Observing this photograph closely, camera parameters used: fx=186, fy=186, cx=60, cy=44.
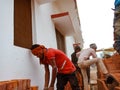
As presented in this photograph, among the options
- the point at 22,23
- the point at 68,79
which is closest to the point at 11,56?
the point at 22,23

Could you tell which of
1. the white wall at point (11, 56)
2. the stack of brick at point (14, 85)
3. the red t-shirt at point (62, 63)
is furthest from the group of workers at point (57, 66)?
the stack of brick at point (14, 85)

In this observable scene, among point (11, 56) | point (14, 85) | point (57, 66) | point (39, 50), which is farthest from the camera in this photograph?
point (57, 66)

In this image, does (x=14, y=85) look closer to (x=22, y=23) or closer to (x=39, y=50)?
(x=39, y=50)

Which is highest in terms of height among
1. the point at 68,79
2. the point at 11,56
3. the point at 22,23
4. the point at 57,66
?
the point at 22,23

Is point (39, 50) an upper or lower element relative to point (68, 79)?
upper

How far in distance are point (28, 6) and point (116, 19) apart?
167 cm

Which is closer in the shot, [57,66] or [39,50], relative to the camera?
[39,50]

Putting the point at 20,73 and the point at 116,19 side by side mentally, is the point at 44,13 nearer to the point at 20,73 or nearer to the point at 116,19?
the point at 20,73

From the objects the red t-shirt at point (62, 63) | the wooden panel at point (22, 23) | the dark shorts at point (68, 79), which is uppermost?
the wooden panel at point (22, 23)

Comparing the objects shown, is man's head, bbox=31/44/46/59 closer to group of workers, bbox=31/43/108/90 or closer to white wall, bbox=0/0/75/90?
group of workers, bbox=31/43/108/90

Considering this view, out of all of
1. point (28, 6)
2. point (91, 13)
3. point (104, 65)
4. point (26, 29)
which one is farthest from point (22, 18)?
point (91, 13)

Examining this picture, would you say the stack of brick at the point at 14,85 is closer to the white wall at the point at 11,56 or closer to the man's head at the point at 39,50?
the white wall at the point at 11,56

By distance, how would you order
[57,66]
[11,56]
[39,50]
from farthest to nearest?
[57,66]
[39,50]
[11,56]

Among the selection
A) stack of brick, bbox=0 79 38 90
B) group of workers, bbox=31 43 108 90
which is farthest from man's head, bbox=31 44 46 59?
stack of brick, bbox=0 79 38 90
